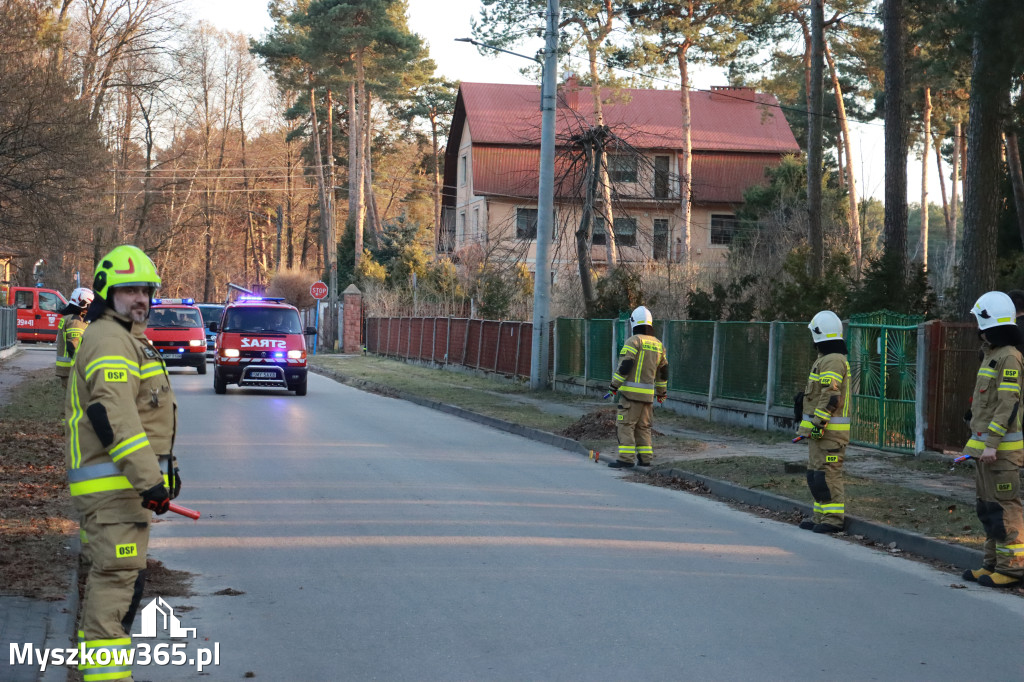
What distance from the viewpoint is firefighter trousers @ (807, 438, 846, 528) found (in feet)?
32.5

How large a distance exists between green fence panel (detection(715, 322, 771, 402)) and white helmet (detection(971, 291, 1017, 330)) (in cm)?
972

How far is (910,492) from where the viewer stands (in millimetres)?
11328

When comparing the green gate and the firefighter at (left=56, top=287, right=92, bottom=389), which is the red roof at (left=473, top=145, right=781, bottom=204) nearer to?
the green gate

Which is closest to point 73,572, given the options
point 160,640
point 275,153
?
point 160,640

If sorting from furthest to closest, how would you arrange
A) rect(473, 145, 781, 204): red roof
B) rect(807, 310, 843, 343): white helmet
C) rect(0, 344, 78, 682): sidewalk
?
rect(473, 145, 781, 204): red roof < rect(807, 310, 843, 343): white helmet < rect(0, 344, 78, 682): sidewalk

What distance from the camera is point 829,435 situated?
9.92 meters

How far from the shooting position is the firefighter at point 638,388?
45.6 ft

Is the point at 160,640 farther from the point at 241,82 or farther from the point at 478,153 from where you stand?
the point at 241,82

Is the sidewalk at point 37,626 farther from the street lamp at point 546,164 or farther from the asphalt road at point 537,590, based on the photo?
the street lamp at point 546,164

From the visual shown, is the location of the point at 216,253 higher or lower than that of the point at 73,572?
higher

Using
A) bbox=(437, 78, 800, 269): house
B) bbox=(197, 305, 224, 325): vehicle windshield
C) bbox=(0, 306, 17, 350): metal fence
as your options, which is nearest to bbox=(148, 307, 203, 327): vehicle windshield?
bbox=(0, 306, 17, 350): metal fence

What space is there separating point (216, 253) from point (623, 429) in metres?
70.9

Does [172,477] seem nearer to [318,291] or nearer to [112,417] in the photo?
[112,417]

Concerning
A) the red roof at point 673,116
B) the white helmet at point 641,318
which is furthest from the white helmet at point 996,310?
the red roof at point 673,116
